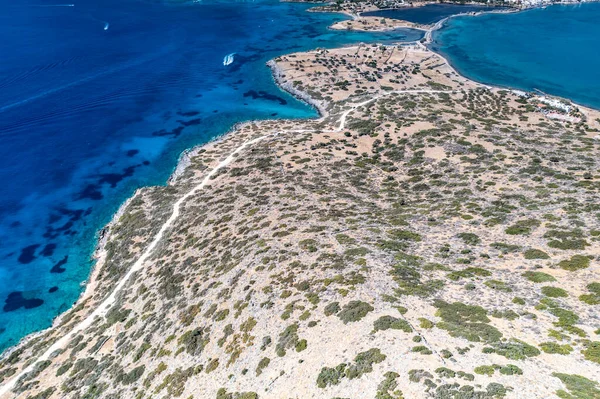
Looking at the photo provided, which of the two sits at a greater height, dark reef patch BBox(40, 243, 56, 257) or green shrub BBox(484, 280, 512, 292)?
green shrub BBox(484, 280, 512, 292)

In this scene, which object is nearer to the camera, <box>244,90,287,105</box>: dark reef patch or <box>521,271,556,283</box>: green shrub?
<box>521,271,556,283</box>: green shrub

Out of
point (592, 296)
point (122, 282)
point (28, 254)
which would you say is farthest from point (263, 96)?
point (592, 296)

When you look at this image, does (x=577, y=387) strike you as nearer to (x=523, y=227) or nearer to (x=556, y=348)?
(x=556, y=348)

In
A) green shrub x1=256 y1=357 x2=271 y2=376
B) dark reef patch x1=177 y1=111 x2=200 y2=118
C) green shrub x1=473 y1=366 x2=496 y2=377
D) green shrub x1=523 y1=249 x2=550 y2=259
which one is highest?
dark reef patch x1=177 y1=111 x2=200 y2=118

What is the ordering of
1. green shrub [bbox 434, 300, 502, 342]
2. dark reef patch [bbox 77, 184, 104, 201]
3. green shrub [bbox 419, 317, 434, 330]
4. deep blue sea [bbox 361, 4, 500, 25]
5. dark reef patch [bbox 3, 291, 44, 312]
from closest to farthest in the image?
green shrub [bbox 434, 300, 502, 342], green shrub [bbox 419, 317, 434, 330], dark reef patch [bbox 3, 291, 44, 312], dark reef patch [bbox 77, 184, 104, 201], deep blue sea [bbox 361, 4, 500, 25]

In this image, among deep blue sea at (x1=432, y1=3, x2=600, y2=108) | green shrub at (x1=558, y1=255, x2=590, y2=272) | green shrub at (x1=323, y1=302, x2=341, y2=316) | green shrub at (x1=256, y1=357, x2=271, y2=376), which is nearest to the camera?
green shrub at (x1=256, y1=357, x2=271, y2=376)

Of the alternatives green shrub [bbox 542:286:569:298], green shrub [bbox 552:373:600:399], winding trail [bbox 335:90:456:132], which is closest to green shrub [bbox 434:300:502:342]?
green shrub [bbox 552:373:600:399]

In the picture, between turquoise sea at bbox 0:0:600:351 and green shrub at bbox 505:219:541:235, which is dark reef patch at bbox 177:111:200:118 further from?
green shrub at bbox 505:219:541:235
